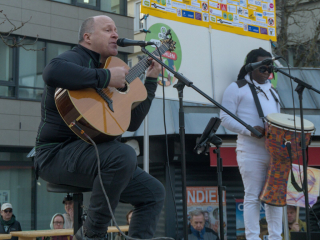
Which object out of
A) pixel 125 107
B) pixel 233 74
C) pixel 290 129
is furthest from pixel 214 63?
pixel 125 107

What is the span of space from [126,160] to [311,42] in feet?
55.9

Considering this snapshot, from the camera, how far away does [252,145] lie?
4.67 m

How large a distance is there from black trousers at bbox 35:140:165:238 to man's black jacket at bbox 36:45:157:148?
91 millimetres

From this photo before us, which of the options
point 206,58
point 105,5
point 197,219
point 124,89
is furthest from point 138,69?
point 105,5

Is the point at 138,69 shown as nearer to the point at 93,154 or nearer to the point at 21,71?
the point at 93,154

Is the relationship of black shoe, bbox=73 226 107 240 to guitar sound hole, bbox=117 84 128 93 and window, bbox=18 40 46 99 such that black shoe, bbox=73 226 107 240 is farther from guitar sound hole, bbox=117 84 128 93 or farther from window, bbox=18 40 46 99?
window, bbox=18 40 46 99

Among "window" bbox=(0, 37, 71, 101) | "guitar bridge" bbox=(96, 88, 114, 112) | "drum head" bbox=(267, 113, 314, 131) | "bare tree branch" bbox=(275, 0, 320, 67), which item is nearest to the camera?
"guitar bridge" bbox=(96, 88, 114, 112)

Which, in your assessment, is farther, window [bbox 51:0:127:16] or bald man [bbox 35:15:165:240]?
window [bbox 51:0:127:16]

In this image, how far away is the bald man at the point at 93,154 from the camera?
2820mm

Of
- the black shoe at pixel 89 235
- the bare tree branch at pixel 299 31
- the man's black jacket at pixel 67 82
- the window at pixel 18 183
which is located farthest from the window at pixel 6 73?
the black shoe at pixel 89 235

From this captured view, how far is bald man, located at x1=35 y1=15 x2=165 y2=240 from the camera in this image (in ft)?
9.25

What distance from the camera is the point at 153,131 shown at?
8250mm

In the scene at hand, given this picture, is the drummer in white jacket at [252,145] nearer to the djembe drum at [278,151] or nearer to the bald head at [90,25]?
the djembe drum at [278,151]

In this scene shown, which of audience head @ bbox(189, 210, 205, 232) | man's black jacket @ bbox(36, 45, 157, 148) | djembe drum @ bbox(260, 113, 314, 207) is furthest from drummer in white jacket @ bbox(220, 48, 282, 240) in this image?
audience head @ bbox(189, 210, 205, 232)
